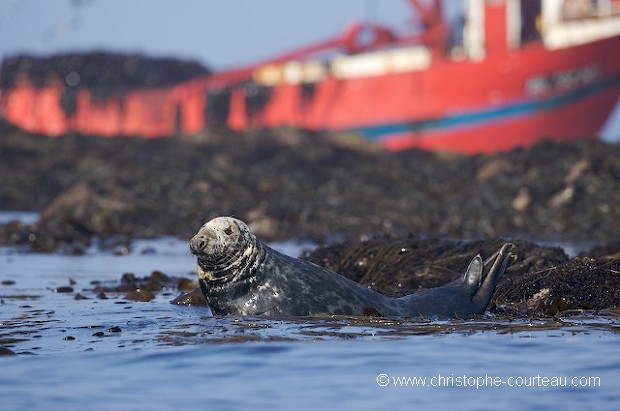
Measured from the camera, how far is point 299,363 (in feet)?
22.1

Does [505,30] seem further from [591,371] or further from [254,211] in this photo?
[591,371]

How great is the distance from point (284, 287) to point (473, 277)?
1431 mm

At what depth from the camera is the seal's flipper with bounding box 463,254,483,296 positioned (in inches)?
333

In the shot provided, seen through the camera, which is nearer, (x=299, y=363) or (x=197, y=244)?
(x=299, y=363)

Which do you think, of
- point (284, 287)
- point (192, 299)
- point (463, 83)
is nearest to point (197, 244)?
point (284, 287)

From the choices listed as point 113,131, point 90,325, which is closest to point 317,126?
point 113,131

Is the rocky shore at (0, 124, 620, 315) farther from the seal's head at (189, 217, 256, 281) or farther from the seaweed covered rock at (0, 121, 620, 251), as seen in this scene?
the seal's head at (189, 217, 256, 281)

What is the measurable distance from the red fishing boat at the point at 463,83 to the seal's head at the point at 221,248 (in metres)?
31.7

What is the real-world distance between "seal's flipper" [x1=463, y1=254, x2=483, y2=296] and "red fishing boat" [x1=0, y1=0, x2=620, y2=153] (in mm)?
31471

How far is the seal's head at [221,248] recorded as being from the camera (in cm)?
789

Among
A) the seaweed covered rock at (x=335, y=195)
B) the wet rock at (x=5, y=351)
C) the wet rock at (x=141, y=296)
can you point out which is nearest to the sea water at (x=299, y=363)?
the wet rock at (x=5, y=351)

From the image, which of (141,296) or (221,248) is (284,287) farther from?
(141,296)

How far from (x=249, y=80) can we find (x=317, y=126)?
5.25m

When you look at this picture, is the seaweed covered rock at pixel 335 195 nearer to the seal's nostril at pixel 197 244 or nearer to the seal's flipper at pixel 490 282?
the seal's flipper at pixel 490 282
